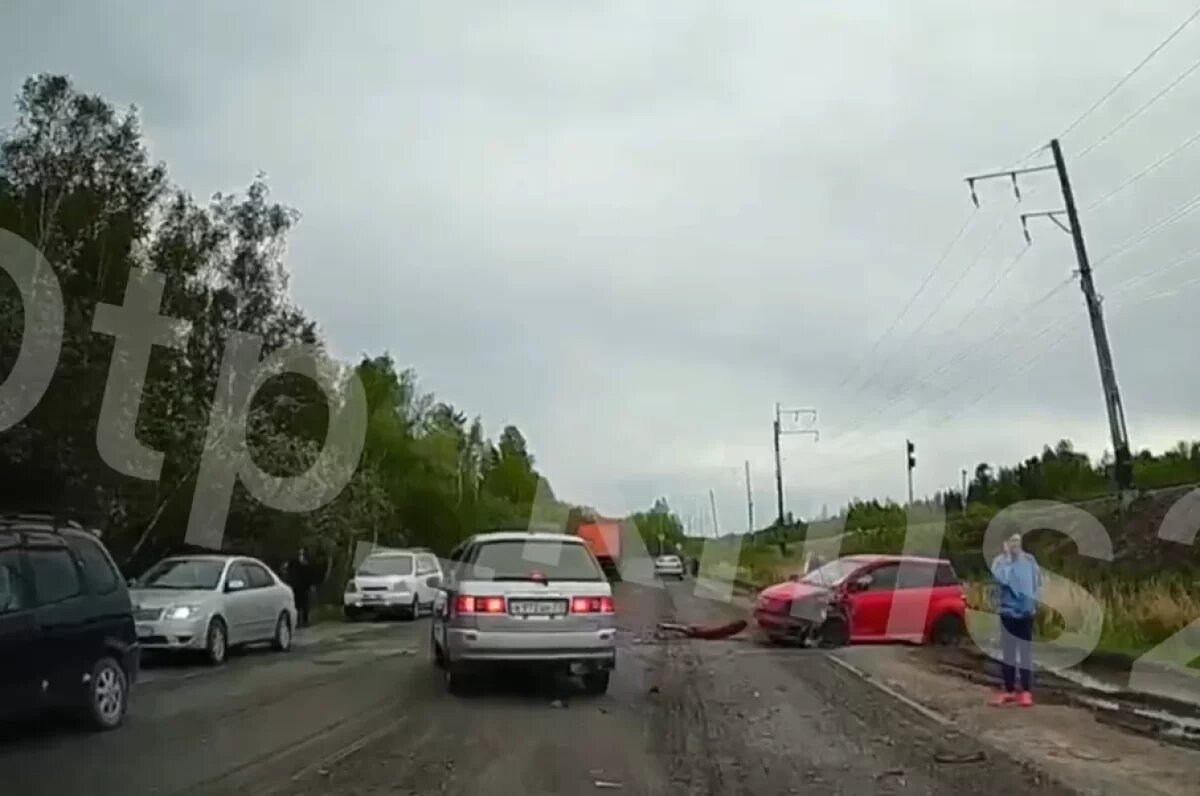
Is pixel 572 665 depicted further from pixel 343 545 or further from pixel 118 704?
pixel 343 545

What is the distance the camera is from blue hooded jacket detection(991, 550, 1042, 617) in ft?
46.4

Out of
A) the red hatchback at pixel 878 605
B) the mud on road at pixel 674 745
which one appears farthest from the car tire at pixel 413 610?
the mud on road at pixel 674 745

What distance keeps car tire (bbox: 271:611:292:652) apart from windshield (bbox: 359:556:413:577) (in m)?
10.7

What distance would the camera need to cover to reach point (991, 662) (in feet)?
63.7

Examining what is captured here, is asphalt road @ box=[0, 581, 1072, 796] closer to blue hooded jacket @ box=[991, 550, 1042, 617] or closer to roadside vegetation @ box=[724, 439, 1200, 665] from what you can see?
blue hooded jacket @ box=[991, 550, 1042, 617]

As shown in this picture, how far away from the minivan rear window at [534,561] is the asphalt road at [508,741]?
130 cm

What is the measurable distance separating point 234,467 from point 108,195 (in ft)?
21.3

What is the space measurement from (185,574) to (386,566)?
1394cm

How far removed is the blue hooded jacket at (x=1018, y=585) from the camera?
1415cm

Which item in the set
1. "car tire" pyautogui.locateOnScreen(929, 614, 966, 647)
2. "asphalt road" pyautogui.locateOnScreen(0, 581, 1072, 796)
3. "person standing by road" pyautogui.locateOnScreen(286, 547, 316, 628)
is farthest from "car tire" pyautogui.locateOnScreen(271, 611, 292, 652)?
"person standing by road" pyautogui.locateOnScreen(286, 547, 316, 628)

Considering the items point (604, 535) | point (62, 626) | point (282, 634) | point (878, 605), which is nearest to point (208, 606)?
point (282, 634)

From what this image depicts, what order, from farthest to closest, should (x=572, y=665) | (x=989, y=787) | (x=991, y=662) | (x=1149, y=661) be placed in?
(x=991, y=662) → (x=1149, y=661) → (x=572, y=665) → (x=989, y=787)

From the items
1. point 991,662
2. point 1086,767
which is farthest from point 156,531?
point 1086,767

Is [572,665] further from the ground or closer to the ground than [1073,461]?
closer to the ground
